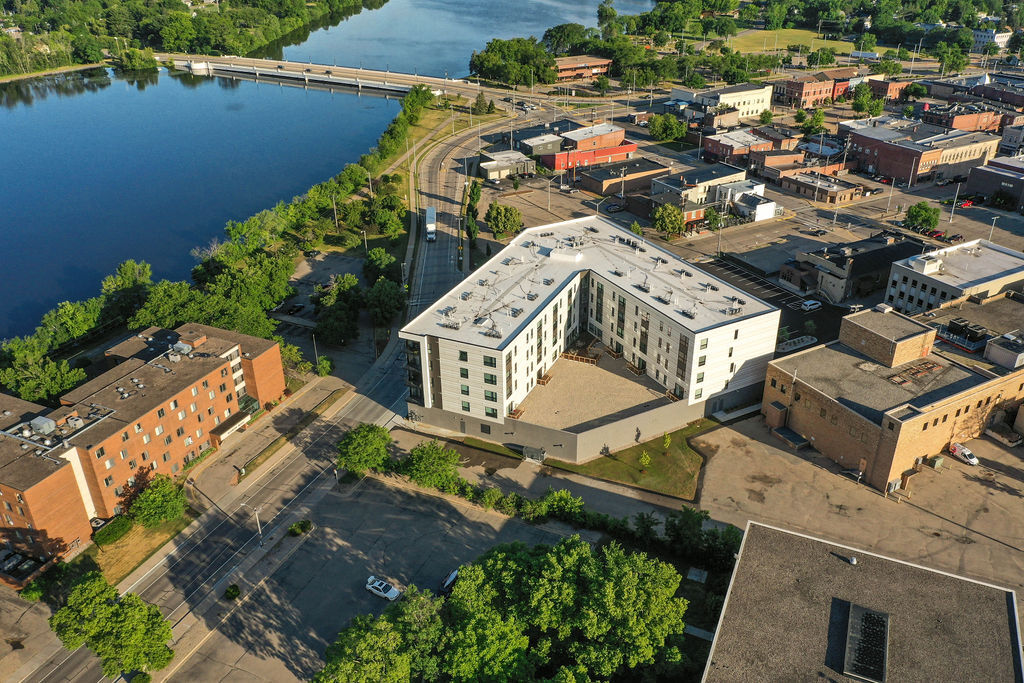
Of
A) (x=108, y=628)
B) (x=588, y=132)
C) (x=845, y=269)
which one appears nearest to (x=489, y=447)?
(x=108, y=628)

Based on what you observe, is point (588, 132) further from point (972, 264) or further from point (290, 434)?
point (290, 434)

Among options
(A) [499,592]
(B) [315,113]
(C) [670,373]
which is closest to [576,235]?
(C) [670,373]

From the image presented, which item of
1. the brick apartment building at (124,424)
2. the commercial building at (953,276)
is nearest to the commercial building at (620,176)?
the commercial building at (953,276)

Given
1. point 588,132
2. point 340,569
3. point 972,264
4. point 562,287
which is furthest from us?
point 588,132

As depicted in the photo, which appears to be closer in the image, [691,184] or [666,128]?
[691,184]

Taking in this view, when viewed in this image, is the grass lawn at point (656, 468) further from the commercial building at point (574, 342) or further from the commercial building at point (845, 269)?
the commercial building at point (845, 269)

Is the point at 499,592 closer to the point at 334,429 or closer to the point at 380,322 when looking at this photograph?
the point at 334,429

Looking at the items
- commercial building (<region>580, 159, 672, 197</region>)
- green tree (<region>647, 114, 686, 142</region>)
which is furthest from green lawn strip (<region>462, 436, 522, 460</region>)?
green tree (<region>647, 114, 686, 142</region>)
